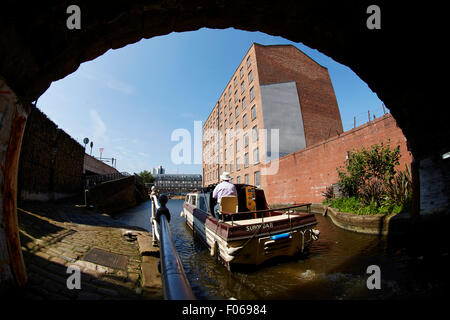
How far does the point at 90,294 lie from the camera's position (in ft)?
8.27

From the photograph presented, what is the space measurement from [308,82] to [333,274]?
27.7m

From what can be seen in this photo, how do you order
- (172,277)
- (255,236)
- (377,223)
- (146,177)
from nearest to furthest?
(172,277)
(255,236)
(377,223)
(146,177)

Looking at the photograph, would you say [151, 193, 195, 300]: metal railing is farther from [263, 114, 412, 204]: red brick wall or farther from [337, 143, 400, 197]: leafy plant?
[263, 114, 412, 204]: red brick wall

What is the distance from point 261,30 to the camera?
3.16 metres

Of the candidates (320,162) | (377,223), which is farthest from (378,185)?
(320,162)

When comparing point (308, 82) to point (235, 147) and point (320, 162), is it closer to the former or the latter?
point (235, 147)

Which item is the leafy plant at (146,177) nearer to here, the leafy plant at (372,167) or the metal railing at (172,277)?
the leafy plant at (372,167)

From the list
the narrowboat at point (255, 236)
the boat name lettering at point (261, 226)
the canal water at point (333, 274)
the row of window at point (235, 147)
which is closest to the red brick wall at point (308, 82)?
the row of window at point (235, 147)

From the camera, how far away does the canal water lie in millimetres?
3599

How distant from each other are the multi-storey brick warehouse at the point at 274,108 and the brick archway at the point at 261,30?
57.8 ft

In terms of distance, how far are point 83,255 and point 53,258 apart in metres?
0.51

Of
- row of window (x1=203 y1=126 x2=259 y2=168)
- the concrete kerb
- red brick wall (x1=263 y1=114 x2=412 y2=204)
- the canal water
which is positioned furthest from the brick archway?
row of window (x1=203 y1=126 x2=259 y2=168)

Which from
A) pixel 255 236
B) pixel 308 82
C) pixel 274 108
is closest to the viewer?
pixel 255 236

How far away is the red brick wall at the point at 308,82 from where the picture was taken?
77.7 feet
